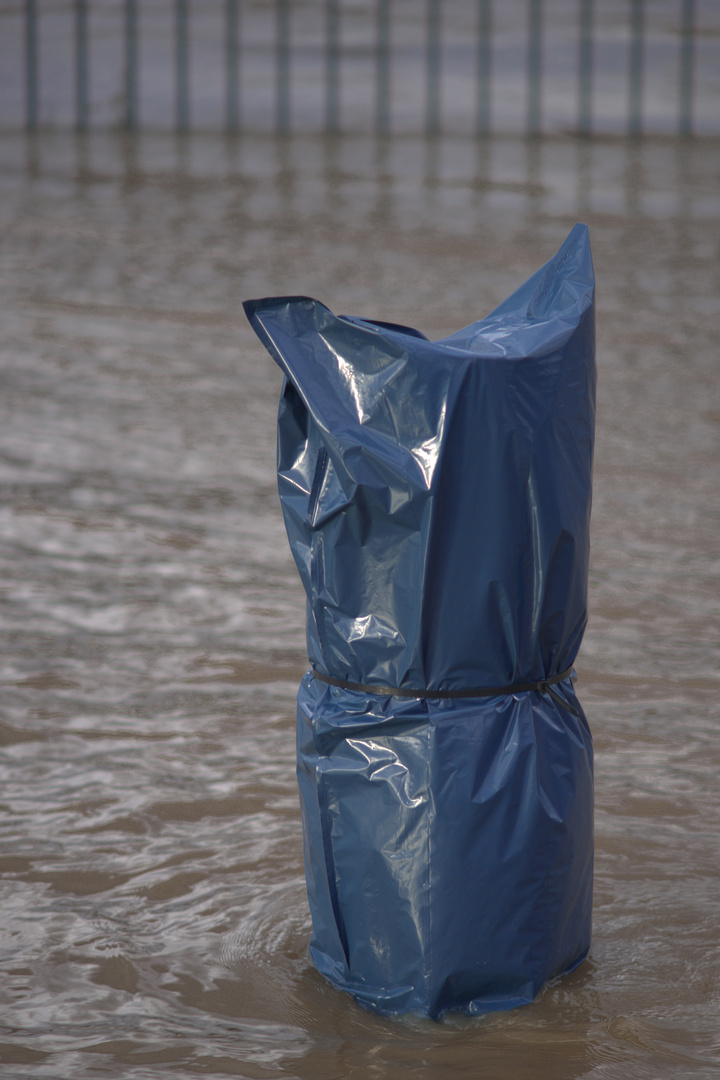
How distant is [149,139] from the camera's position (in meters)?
16.6

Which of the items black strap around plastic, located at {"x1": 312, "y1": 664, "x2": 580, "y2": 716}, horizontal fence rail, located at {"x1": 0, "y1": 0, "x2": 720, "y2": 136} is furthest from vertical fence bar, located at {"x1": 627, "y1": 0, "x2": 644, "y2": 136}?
black strap around plastic, located at {"x1": 312, "y1": 664, "x2": 580, "y2": 716}

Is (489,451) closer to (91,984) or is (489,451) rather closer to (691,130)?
(91,984)

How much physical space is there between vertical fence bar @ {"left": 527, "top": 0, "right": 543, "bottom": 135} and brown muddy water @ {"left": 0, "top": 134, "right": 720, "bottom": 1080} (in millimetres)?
5758

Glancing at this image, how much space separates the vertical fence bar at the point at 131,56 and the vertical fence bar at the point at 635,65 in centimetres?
629

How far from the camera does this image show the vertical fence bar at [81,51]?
1606 centimetres

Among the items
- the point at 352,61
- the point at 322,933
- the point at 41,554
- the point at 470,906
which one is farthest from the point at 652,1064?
the point at 352,61

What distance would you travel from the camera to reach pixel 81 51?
16188mm

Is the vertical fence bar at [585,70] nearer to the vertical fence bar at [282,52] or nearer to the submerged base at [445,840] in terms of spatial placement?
the vertical fence bar at [282,52]

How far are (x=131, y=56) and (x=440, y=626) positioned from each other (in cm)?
1582

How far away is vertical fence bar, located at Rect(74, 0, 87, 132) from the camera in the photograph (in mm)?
16062

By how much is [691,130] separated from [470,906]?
16.4 m

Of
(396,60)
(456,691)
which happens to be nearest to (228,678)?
(456,691)

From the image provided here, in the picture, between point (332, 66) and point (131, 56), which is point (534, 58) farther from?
point (131, 56)

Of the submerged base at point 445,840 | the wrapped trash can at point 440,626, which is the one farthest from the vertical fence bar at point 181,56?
the submerged base at point 445,840
